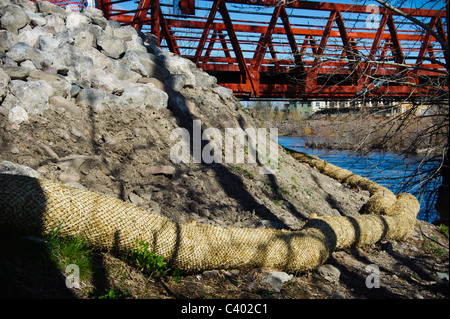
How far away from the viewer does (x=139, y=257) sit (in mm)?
3283

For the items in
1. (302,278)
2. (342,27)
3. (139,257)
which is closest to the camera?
(139,257)

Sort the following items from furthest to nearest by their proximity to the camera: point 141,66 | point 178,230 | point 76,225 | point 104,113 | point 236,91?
point 236,91
point 141,66
point 104,113
point 178,230
point 76,225

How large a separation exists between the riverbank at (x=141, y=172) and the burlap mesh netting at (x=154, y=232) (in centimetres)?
14

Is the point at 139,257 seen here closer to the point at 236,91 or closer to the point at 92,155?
the point at 92,155

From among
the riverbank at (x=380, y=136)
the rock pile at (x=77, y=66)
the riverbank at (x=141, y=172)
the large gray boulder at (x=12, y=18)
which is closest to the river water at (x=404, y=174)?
the riverbank at (x=380, y=136)

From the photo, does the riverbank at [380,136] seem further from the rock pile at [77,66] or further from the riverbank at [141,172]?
the rock pile at [77,66]

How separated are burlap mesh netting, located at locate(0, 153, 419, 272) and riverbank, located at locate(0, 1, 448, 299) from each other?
0.14 meters

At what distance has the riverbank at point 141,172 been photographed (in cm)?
313

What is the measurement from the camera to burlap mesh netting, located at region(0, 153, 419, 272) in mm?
2891

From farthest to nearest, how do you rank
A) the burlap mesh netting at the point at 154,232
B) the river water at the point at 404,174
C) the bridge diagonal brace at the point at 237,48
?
the bridge diagonal brace at the point at 237,48 → the river water at the point at 404,174 → the burlap mesh netting at the point at 154,232

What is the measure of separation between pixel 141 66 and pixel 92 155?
10.8 ft

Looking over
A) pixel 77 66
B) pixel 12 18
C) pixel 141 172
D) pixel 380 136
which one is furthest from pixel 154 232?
pixel 12 18

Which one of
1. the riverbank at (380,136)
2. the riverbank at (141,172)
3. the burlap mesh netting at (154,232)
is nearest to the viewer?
the burlap mesh netting at (154,232)
